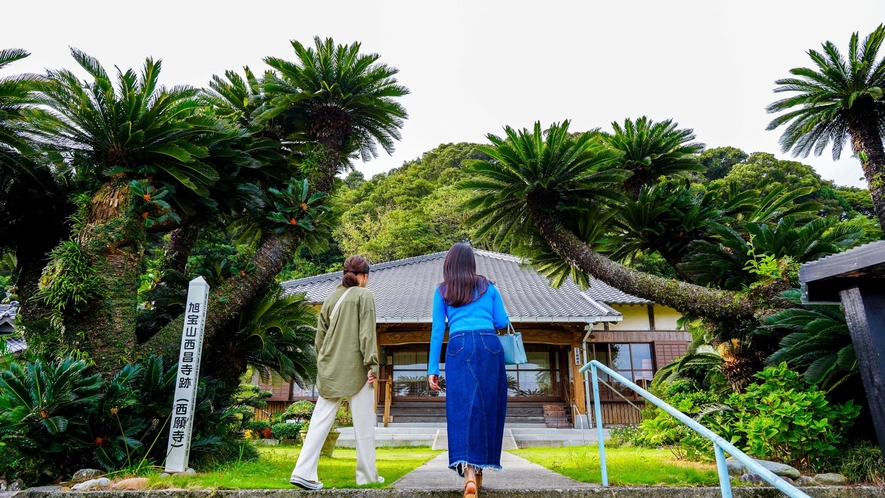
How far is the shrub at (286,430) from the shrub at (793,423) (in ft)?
29.6

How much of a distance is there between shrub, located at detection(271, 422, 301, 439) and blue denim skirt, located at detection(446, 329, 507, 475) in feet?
29.5

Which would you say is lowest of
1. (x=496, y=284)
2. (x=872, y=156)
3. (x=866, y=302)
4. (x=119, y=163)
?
(x=866, y=302)

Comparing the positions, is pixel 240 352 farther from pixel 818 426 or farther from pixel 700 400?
pixel 818 426

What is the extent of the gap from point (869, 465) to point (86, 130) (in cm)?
800

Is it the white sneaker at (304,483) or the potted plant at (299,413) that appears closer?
the white sneaker at (304,483)

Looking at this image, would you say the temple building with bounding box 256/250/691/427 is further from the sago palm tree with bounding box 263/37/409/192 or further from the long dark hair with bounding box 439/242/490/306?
the long dark hair with bounding box 439/242/490/306

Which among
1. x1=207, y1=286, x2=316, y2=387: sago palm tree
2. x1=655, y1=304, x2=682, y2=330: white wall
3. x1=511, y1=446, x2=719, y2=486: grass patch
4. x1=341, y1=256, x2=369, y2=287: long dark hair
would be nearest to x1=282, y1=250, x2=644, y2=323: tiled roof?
x1=655, y1=304, x2=682, y2=330: white wall

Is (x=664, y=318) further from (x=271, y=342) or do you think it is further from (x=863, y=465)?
(x=271, y=342)

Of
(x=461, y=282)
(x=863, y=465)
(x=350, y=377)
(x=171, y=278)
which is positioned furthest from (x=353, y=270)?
(x=863, y=465)

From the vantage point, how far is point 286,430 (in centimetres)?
1131

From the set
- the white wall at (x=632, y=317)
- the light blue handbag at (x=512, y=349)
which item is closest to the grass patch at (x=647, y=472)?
the light blue handbag at (x=512, y=349)

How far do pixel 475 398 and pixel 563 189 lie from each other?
14.8 ft

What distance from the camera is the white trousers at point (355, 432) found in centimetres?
364

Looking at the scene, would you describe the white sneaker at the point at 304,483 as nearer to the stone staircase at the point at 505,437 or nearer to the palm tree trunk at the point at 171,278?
the palm tree trunk at the point at 171,278
